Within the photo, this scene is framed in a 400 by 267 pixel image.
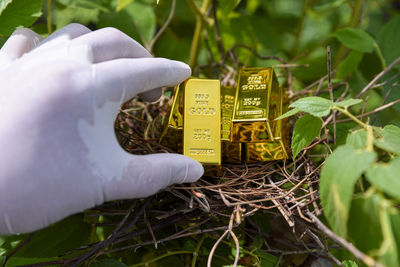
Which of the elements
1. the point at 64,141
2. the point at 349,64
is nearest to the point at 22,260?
the point at 64,141

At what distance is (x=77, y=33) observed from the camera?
0.53 metres

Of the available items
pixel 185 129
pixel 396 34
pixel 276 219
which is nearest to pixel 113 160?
pixel 185 129

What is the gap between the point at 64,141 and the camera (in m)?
0.41

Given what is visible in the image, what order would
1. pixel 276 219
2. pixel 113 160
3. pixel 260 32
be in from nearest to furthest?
1. pixel 113 160
2. pixel 276 219
3. pixel 260 32

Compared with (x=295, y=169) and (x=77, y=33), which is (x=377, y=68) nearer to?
(x=295, y=169)

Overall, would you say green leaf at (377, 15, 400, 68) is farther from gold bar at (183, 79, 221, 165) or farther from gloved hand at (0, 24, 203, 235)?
gloved hand at (0, 24, 203, 235)

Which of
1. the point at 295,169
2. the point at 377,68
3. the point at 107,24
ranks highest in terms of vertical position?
the point at 107,24

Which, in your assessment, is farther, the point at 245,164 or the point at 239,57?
the point at 239,57

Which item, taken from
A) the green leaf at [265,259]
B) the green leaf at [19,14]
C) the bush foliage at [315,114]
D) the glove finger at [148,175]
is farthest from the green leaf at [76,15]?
the green leaf at [265,259]

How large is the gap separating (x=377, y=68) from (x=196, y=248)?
60 cm

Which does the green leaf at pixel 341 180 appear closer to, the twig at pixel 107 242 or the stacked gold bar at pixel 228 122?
the stacked gold bar at pixel 228 122

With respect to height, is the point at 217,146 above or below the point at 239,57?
below

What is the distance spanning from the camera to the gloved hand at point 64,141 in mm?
400

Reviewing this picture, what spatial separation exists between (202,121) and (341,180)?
238 millimetres
